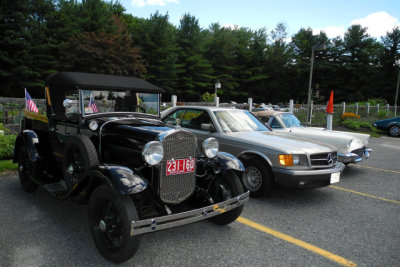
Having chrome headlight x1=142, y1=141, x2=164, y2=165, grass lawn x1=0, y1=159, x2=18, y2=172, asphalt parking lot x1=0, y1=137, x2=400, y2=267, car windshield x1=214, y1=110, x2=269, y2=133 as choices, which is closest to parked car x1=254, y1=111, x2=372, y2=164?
car windshield x1=214, y1=110, x2=269, y2=133

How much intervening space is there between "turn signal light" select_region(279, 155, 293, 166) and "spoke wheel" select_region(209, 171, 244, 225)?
1.45 meters

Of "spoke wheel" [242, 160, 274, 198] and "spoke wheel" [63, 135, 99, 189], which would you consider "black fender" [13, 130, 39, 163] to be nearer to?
"spoke wheel" [63, 135, 99, 189]

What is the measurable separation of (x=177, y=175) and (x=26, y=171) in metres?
3.21

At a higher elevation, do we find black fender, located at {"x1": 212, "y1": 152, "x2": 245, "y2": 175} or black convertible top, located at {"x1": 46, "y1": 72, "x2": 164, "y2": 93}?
black convertible top, located at {"x1": 46, "y1": 72, "x2": 164, "y2": 93}

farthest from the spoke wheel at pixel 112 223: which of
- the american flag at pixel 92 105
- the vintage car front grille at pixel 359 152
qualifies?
the vintage car front grille at pixel 359 152

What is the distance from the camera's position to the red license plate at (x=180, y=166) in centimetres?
318

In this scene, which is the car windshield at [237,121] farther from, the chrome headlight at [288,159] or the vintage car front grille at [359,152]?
the vintage car front grille at [359,152]

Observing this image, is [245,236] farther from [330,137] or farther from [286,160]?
[330,137]

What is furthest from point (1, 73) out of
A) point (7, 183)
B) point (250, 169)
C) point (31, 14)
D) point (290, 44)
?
point (290, 44)

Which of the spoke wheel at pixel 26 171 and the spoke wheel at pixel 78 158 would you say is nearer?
the spoke wheel at pixel 78 158

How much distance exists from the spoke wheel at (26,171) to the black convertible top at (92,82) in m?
1.33

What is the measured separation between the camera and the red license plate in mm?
3179

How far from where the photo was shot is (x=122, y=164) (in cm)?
362

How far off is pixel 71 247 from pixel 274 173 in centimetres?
330
